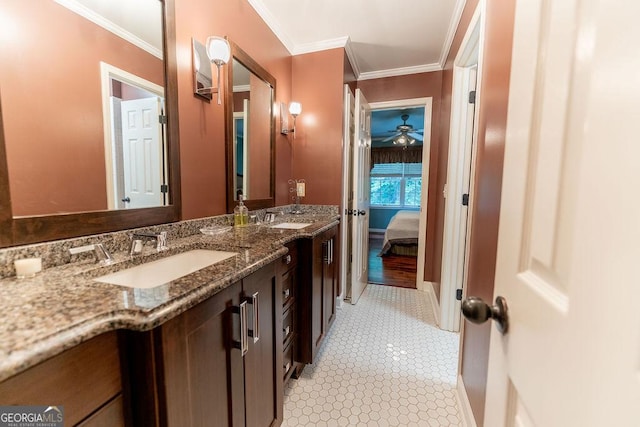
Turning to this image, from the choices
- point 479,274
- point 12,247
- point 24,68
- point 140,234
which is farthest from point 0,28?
point 479,274

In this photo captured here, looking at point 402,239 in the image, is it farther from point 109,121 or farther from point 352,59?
point 109,121

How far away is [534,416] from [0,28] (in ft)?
5.02

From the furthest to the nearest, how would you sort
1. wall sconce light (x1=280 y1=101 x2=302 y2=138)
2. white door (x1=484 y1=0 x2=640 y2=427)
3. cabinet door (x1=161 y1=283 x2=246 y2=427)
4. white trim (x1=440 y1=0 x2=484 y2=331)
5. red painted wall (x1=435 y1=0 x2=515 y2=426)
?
wall sconce light (x1=280 y1=101 x2=302 y2=138) < white trim (x1=440 y1=0 x2=484 y2=331) < red painted wall (x1=435 y1=0 x2=515 y2=426) < cabinet door (x1=161 y1=283 x2=246 y2=427) < white door (x1=484 y1=0 x2=640 y2=427)

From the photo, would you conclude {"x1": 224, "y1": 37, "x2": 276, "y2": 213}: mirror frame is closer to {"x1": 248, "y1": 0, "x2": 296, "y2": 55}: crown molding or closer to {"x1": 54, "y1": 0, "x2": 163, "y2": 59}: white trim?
{"x1": 248, "y1": 0, "x2": 296, "y2": 55}: crown molding

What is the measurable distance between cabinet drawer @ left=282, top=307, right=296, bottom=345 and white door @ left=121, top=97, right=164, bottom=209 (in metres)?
0.86

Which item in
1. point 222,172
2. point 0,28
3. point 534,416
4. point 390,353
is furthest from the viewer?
point 390,353

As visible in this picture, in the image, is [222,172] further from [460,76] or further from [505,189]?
[460,76]

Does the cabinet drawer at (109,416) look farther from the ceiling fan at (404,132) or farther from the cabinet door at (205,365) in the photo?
the ceiling fan at (404,132)

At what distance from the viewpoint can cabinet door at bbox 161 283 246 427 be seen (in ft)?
2.14

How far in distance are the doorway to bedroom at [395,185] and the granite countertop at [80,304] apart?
350cm

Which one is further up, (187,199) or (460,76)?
(460,76)

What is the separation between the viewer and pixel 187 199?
143cm

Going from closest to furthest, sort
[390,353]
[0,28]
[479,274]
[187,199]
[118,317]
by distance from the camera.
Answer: [118,317]
[0,28]
[479,274]
[187,199]
[390,353]

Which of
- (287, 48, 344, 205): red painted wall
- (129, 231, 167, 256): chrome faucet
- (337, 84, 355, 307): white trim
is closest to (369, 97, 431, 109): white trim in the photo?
(337, 84, 355, 307): white trim
